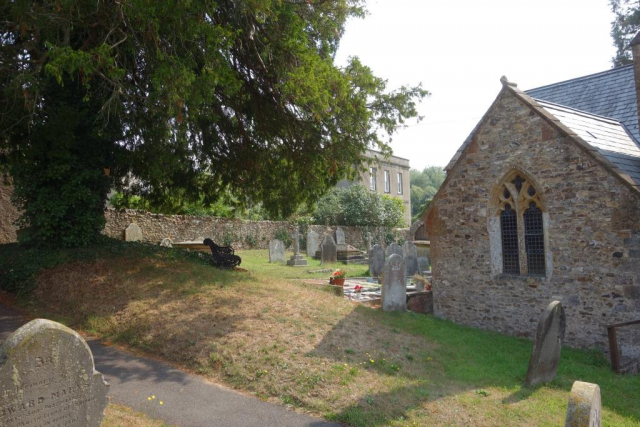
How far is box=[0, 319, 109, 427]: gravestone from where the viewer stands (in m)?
4.10

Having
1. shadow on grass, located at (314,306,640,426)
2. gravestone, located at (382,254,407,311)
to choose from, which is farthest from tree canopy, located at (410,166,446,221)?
shadow on grass, located at (314,306,640,426)

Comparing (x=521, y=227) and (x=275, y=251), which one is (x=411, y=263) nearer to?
(x=275, y=251)

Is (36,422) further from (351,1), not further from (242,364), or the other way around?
(351,1)

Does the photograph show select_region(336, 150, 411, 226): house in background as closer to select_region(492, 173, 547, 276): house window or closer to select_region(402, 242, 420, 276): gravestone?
select_region(402, 242, 420, 276): gravestone

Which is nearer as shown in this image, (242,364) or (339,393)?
(339,393)

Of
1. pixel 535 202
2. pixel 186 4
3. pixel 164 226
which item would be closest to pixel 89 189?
pixel 186 4

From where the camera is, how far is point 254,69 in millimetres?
12680

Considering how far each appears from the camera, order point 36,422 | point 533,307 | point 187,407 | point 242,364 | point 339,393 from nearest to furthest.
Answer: point 36,422
point 187,407
point 339,393
point 242,364
point 533,307

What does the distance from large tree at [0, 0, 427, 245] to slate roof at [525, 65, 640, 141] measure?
6.66 meters

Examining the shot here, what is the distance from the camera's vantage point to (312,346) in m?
8.09

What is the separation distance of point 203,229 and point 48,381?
904 inches

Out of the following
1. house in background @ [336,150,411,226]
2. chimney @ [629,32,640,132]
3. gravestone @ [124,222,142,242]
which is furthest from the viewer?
house in background @ [336,150,411,226]

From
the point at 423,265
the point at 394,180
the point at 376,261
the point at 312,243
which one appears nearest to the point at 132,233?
the point at 312,243

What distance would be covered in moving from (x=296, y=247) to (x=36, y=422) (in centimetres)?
2172
